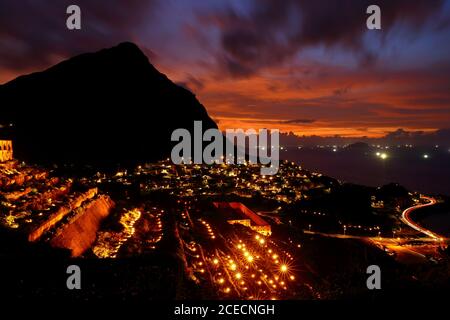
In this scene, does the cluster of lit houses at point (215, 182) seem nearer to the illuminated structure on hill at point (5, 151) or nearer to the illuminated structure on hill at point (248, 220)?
the illuminated structure on hill at point (248, 220)

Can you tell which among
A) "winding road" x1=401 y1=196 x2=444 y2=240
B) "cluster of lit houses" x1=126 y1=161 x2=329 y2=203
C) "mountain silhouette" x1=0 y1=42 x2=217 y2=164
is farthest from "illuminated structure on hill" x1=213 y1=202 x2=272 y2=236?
"mountain silhouette" x1=0 y1=42 x2=217 y2=164

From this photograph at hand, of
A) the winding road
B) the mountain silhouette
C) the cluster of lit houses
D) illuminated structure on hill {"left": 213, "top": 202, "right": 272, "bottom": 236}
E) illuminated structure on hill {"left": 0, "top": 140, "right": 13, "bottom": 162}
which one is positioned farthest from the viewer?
the mountain silhouette

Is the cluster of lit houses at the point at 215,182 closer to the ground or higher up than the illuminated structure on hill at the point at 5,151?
closer to the ground

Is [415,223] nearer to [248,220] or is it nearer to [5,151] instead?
[248,220]

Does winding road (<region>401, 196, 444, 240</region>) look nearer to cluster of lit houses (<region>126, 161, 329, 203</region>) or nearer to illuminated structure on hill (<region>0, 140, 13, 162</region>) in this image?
cluster of lit houses (<region>126, 161, 329, 203</region>)

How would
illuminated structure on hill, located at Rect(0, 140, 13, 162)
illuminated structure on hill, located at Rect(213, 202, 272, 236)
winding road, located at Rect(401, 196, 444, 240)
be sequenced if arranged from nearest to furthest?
illuminated structure on hill, located at Rect(0, 140, 13, 162)
illuminated structure on hill, located at Rect(213, 202, 272, 236)
winding road, located at Rect(401, 196, 444, 240)

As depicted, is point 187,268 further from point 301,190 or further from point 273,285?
point 301,190

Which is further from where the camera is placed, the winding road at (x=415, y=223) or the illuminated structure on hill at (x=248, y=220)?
the winding road at (x=415, y=223)

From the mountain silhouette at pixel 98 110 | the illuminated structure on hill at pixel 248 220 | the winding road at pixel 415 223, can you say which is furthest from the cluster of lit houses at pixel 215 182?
the winding road at pixel 415 223
